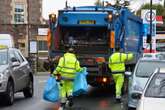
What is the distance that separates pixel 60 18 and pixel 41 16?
32518 millimetres

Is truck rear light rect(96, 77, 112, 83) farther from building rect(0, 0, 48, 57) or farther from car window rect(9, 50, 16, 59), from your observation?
building rect(0, 0, 48, 57)

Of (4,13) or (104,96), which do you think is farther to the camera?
(4,13)

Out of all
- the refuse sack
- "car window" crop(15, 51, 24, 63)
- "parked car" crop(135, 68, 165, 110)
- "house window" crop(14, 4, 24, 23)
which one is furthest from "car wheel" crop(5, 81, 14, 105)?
"house window" crop(14, 4, 24, 23)

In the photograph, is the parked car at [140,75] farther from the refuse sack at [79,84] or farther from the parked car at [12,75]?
the parked car at [12,75]

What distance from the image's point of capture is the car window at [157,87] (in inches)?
387

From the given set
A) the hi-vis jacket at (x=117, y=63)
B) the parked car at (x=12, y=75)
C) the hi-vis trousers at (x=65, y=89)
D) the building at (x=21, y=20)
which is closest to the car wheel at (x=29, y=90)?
the parked car at (x=12, y=75)

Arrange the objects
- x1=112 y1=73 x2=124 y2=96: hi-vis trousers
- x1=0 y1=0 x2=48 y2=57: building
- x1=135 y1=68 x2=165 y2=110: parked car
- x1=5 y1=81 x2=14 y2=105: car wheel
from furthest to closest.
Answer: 1. x1=0 y1=0 x2=48 y2=57: building
2. x1=112 y1=73 x2=124 y2=96: hi-vis trousers
3. x1=5 y1=81 x2=14 y2=105: car wheel
4. x1=135 y1=68 x2=165 y2=110: parked car

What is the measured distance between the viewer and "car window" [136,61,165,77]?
15352 mm

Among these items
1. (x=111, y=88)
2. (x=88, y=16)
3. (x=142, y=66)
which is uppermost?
(x=88, y=16)

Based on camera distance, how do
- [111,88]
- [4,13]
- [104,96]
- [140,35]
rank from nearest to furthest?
1. [104,96]
2. [111,88]
3. [140,35]
4. [4,13]

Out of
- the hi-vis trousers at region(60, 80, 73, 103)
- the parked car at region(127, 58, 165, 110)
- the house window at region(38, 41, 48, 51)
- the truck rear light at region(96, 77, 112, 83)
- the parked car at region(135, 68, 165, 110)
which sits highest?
the parked car at region(135, 68, 165, 110)

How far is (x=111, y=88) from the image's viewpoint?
875 inches

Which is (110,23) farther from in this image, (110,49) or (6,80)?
(6,80)

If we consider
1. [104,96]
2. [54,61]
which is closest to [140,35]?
[104,96]
